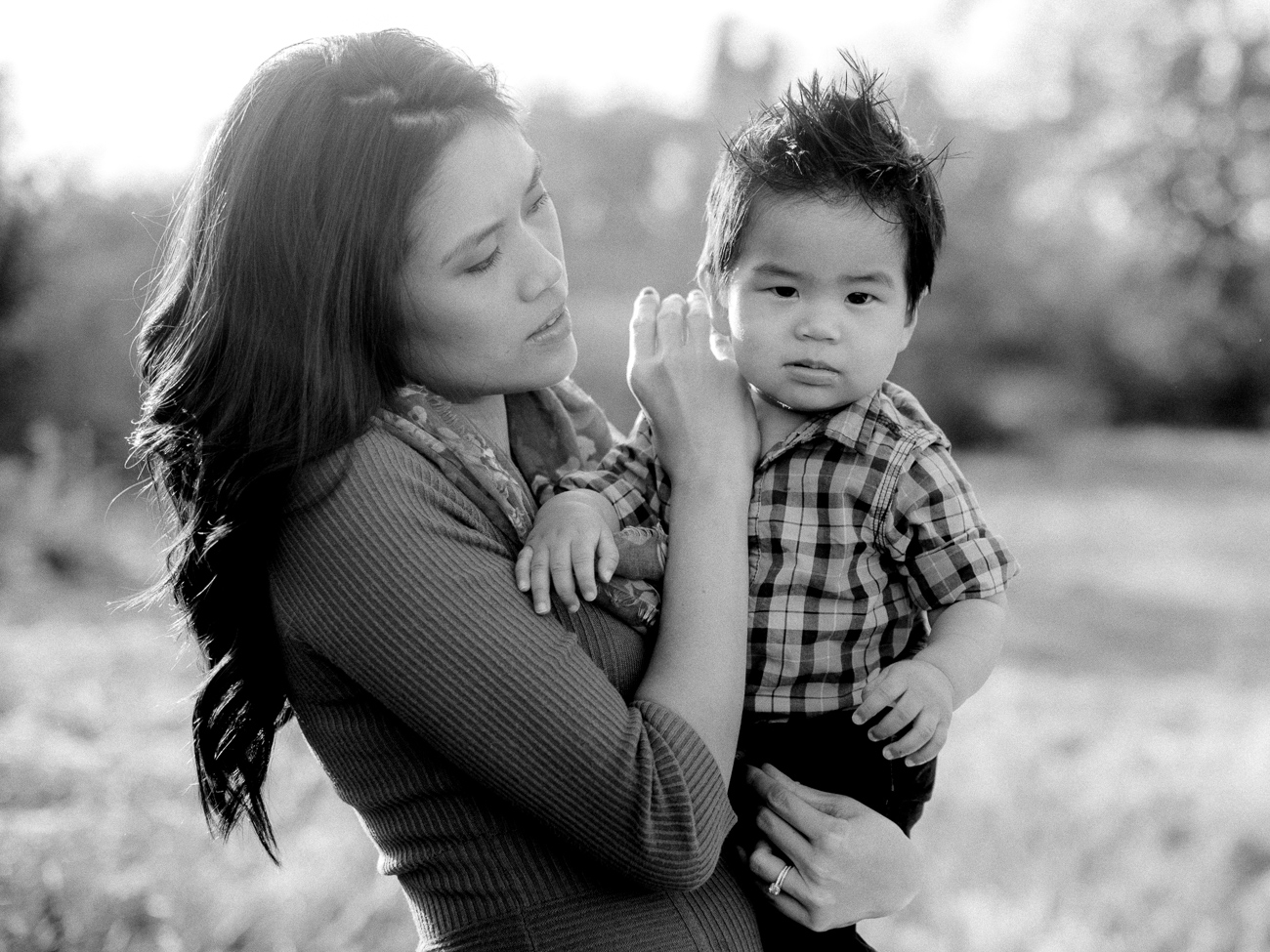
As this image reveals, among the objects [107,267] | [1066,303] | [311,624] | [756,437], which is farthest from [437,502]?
[1066,303]

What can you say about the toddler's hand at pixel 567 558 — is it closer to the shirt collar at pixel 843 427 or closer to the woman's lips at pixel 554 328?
the woman's lips at pixel 554 328

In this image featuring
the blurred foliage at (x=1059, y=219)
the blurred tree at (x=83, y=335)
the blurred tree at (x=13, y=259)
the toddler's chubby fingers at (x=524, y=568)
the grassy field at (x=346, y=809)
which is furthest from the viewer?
the blurred foliage at (x=1059, y=219)

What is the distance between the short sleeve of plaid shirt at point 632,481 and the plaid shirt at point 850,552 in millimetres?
13

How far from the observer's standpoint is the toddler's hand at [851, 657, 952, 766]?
5.61 feet

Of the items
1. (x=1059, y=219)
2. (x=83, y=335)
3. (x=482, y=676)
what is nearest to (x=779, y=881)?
(x=482, y=676)

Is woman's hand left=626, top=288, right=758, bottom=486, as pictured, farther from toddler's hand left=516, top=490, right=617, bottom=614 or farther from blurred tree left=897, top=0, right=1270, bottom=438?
blurred tree left=897, top=0, right=1270, bottom=438

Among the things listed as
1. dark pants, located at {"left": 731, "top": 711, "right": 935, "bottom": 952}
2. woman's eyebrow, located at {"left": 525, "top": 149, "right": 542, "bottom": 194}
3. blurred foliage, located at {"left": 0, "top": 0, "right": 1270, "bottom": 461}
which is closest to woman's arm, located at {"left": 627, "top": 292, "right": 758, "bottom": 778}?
dark pants, located at {"left": 731, "top": 711, "right": 935, "bottom": 952}

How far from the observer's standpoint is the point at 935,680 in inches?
68.3

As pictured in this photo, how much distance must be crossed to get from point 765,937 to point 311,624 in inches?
31.9

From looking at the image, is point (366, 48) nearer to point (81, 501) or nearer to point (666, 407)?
point (666, 407)

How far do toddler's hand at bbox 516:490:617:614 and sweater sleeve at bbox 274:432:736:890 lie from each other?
0.05 m

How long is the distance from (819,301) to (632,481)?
39 centimetres

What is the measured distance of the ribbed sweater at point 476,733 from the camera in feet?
4.86

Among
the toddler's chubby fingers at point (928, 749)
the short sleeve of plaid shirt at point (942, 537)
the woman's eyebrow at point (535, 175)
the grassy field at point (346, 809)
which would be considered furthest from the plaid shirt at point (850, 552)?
the grassy field at point (346, 809)
